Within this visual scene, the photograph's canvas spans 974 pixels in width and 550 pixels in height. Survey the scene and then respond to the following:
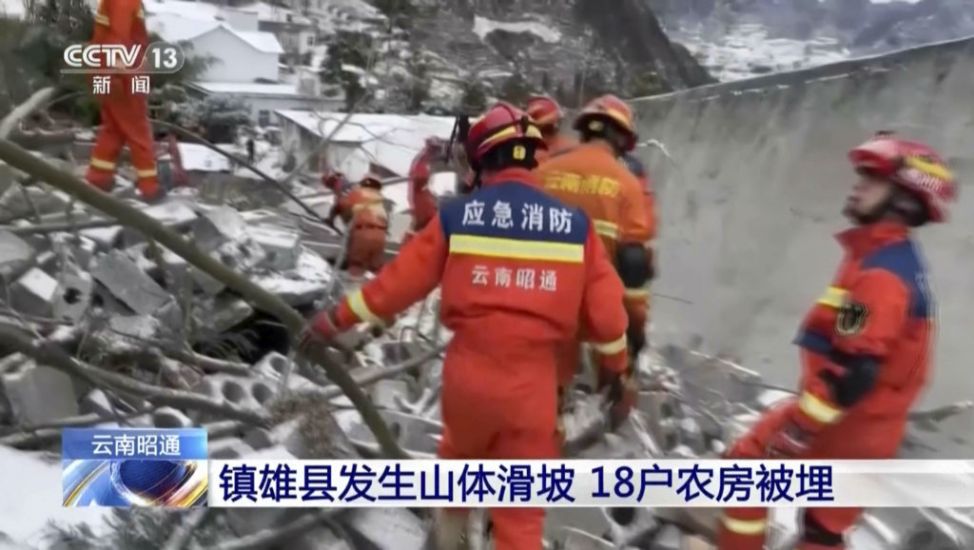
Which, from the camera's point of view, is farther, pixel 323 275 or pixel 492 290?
pixel 323 275

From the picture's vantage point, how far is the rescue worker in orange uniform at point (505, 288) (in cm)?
178

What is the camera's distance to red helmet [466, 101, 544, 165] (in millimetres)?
1778

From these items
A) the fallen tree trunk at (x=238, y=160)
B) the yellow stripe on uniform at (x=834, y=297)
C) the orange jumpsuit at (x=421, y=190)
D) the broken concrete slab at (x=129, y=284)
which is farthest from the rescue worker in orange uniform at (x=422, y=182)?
the yellow stripe on uniform at (x=834, y=297)

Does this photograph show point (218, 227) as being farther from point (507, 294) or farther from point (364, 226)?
point (507, 294)

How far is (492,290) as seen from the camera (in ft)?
5.88

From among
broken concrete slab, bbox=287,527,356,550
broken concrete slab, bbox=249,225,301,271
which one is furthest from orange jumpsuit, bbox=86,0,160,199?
broken concrete slab, bbox=287,527,356,550

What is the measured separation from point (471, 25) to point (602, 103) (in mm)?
298

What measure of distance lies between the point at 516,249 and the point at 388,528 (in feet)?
2.26

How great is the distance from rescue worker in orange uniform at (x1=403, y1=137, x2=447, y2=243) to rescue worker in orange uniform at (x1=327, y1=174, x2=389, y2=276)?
0.19 ft

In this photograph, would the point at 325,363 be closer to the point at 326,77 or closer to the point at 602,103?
the point at 326,77

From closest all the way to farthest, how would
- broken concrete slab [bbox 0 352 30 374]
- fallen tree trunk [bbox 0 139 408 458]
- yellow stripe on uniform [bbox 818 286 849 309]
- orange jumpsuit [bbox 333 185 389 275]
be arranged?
fallen tree trunk [bbox 0 139 408 458] < yellow stripe on uniform [bbox 818 286 849 309] < orange jumpsuit [bbox 333 185 389 275] < broken concrete slab [bbox 0 352 30 374]

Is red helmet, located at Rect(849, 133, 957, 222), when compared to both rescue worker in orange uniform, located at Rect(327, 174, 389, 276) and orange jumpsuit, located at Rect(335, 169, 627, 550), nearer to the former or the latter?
orange jumpsuit, located at Rect(335, 169, 627, 550)

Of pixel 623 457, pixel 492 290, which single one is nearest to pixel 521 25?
pixel 492 290

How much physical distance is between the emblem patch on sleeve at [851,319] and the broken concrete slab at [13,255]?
161 centimetres
